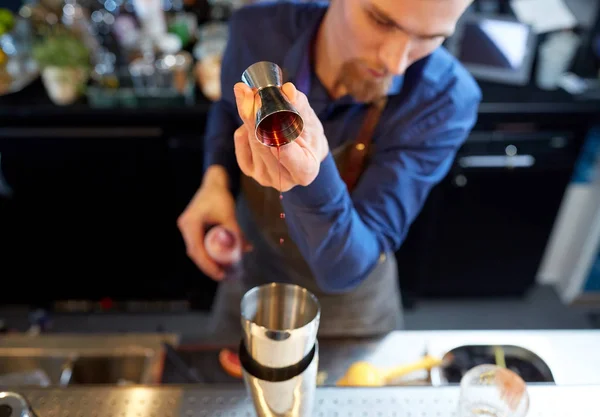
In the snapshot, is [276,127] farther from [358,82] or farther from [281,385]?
[358,82]

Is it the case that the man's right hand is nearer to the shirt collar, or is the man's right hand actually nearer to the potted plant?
the shirt collar

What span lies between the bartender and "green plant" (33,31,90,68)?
0.81 m

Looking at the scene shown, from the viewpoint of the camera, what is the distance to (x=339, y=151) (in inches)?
27.6

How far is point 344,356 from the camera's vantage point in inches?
34.5

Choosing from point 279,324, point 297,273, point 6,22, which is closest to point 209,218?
point 297,273

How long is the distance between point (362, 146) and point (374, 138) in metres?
0.05

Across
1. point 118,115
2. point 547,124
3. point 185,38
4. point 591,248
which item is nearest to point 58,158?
point 118,115

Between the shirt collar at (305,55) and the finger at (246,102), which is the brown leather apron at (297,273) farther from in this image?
the finger at (246,102)

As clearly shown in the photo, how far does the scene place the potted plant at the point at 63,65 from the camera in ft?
5.49

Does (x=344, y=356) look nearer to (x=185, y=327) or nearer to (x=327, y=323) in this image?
(x=327, y=323)

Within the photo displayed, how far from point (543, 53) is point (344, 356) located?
1.45 m

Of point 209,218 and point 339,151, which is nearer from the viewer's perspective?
point 339,151

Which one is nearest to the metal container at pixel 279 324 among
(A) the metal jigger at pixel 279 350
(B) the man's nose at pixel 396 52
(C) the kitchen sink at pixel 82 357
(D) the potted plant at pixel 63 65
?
(A) the metal jigger at pixel 279 350

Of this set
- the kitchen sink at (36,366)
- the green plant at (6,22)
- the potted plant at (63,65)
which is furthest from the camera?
the green plant at (6,22)
